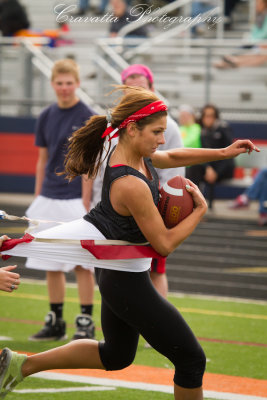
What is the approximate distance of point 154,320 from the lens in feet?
13.5

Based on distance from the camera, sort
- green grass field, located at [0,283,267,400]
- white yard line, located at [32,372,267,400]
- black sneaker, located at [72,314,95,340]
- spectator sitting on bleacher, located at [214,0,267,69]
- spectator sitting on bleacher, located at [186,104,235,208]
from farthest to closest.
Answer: spectator sitting on bleacher, located at [214,0,267,69]
spectator sitting on bleacher, located at [186,104,235,208]
black sneaker, located at [72,314,95,340]
green grass field, located at [0,283,267,400]
white yard line, located at [32,372,267,400]

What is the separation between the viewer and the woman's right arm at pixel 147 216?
403 cm

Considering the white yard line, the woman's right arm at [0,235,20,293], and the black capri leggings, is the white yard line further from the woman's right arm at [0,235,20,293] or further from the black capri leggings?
the woman's right arm at [0,235,20,293]

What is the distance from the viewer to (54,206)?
675 cm

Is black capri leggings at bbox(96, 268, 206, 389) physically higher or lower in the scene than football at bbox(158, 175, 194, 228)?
lower

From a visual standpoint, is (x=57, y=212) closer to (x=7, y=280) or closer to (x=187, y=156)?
(x=187, y=156)

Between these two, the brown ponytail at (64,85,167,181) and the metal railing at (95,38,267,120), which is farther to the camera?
the metal railing at (95,38,267,120)

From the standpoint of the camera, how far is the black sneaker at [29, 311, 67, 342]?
22.0 ft

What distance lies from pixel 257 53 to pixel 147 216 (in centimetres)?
1153

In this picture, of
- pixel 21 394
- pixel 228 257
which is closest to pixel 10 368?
pixel 21 394

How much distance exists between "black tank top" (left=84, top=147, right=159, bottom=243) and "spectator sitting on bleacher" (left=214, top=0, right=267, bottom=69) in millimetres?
11153

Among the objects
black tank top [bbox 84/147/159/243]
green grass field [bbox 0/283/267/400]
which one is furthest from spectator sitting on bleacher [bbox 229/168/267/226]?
black tank top [bbox 84/147/159/243]

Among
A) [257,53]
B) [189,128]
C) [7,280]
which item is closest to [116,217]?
[7,280]

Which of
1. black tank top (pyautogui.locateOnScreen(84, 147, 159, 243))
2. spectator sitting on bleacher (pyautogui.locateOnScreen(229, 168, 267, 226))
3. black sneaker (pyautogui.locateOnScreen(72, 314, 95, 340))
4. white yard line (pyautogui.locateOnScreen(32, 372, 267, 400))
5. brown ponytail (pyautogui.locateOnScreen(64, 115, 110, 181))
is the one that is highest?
brown ponytail (pyautogui.locateOnScreen(64, 115, 110, 181))
